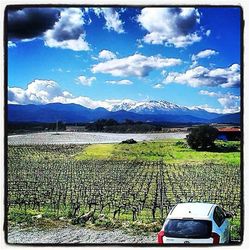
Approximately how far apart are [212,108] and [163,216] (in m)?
1.49

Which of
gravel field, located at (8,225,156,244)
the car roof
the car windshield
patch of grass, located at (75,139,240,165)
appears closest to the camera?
the car windshield

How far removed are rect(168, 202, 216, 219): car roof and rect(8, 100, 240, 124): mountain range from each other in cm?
105

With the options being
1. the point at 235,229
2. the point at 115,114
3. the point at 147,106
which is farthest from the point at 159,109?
the point at 235,229

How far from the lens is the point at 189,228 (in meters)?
8.80

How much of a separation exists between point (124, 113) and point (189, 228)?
5.60 feet

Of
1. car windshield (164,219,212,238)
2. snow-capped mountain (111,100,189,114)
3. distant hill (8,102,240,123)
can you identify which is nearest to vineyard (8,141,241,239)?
distant hill (8,102,240,123)

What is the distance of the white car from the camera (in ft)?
28.9

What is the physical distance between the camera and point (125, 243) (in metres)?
9.39

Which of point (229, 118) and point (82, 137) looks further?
point (82, 137)

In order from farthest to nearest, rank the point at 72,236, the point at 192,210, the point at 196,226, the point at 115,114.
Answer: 1. the point at 115,114
2. the point at 72,236
3. the point at 192,210
4. the point at 196,226

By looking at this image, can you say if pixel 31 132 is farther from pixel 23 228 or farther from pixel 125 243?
pixel 125 243

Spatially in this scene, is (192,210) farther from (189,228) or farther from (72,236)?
(72,236)

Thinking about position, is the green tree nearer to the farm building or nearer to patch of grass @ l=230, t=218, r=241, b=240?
the farm building
